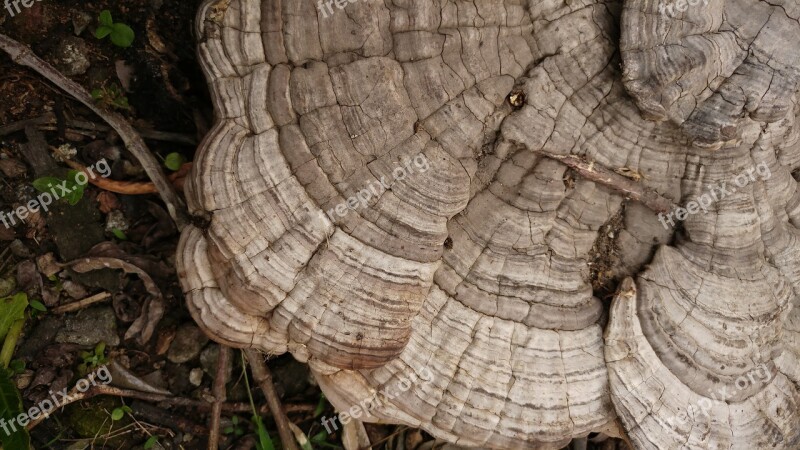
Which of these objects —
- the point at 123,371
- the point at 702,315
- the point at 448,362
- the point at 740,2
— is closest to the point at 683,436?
the point at 702,315

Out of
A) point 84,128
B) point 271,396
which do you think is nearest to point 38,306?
point 84,128

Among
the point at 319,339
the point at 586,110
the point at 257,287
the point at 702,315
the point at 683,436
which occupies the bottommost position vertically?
the point at 683,436

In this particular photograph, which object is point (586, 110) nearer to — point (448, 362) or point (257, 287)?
point (448, 362)

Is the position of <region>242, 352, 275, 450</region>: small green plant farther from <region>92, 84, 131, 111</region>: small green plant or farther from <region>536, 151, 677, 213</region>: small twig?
<region>536, 151, 677, 213</region>: small twig
